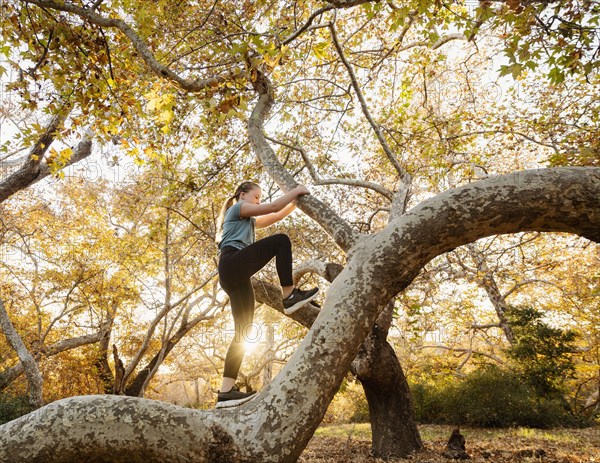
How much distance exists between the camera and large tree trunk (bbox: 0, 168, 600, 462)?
1.87 metres

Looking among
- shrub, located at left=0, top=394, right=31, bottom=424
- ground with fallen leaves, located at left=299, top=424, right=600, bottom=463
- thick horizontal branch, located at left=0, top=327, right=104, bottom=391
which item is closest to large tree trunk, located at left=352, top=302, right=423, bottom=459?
ground with fallen leaves, located at left=299, top=424, right=600, bottom=463

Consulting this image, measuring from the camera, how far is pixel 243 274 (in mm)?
3328

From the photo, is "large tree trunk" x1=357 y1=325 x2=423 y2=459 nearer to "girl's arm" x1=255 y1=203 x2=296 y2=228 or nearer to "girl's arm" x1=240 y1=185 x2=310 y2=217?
"girl's arm" x1=255 y1=203 x2=296 y2=228

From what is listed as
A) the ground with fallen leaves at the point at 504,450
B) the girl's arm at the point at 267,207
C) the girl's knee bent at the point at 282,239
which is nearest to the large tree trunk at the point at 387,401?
the ground with fallen leaves at the point at 504,450

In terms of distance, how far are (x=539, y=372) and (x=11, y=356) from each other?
54.8 feet

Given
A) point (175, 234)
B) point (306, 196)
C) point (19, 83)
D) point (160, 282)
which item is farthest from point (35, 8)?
point (160, 282)

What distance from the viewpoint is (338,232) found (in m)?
4.22

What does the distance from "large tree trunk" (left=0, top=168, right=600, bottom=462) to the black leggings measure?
34.3 inches

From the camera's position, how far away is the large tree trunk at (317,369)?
187 centimetres

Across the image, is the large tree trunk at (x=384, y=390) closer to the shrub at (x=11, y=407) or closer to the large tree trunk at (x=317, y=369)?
the large tree trunk at (x=317, y=369)

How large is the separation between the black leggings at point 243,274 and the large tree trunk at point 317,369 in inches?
34.3

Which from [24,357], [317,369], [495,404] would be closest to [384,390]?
[317,369]

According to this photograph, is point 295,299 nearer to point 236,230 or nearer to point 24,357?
point 236,230

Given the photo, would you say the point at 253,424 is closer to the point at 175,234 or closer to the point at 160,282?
the point at 175,234
